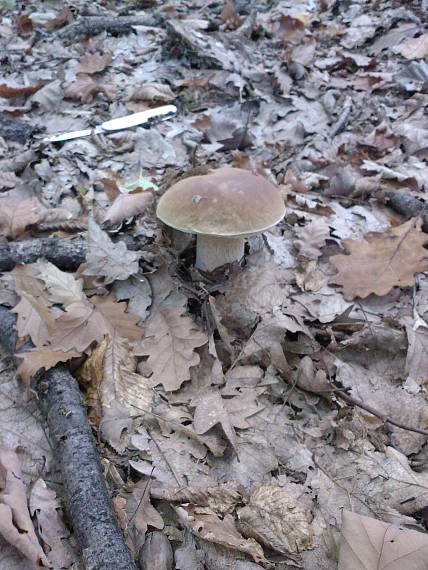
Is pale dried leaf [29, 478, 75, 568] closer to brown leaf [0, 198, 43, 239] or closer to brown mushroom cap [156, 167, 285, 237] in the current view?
brown mushroom cap [156, 167, 285, 237]

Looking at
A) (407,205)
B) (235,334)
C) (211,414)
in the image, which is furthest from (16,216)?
(407,205)

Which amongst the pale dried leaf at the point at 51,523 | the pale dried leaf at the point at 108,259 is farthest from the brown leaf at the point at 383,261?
the pale dried leaf at the point at 51,523

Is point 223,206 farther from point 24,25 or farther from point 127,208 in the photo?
point 24,25

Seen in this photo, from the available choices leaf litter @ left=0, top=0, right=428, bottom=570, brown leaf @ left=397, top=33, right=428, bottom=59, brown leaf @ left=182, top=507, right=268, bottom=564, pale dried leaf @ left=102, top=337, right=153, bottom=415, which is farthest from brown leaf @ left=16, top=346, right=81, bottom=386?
brown leaf @ left=397, top=33, right=428, bottom=59

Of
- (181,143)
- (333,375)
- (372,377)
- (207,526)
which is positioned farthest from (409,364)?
(181,143)

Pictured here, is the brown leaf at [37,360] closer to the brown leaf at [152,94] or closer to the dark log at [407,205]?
the dark log at [407,205]
